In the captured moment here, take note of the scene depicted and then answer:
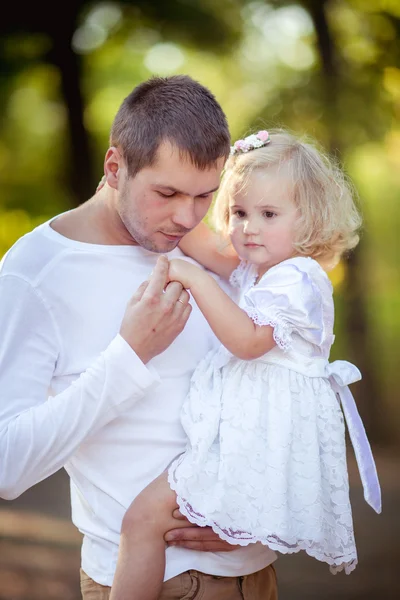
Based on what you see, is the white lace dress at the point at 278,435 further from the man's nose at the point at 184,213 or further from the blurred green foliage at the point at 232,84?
the blurred green foliage at the point at 232,84

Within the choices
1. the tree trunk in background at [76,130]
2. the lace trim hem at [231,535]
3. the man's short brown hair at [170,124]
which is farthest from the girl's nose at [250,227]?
the tree trunk in background at [76,130]

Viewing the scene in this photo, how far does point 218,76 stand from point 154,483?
17.8 feet

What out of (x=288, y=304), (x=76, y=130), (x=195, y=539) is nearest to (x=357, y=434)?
(x=288, y=304)

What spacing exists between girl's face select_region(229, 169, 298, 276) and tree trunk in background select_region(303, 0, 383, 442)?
14.0 feet

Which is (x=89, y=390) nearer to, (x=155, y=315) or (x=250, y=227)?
(x=155, y=315)

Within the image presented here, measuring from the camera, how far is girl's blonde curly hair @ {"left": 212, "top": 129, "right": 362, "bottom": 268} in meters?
2.12

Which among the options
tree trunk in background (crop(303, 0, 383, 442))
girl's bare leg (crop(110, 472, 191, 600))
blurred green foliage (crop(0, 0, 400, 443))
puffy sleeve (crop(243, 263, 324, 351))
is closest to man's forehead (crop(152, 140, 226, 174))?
puffy sleeve (crop(243, 263, 324, 351))

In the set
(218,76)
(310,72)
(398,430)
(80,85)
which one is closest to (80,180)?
(80,85)

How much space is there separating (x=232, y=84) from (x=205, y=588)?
5488 millimetres

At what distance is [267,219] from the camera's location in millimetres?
2117

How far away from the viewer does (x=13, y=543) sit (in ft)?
18.3

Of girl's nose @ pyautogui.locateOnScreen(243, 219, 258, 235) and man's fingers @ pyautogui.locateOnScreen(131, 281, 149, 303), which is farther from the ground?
girl's nose @ pyautogui.locateOnScreen(243, 219, 258, 235)

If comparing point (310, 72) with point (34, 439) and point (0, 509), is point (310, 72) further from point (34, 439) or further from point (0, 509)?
point (34, 439)

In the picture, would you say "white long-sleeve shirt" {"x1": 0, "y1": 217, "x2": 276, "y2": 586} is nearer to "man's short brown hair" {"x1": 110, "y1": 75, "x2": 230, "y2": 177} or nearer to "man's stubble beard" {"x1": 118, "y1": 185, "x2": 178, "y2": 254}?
"man's stubble beard" {"x1": 118, "y1": 185, "x2": 178, "y2": 254}
